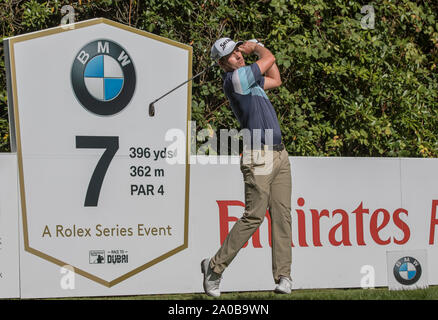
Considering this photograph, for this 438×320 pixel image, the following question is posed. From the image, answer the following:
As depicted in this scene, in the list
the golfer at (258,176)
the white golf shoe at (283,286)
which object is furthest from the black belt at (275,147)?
the white golf shoe at (283,286)

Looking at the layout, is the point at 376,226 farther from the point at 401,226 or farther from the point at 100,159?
the point at 100,159

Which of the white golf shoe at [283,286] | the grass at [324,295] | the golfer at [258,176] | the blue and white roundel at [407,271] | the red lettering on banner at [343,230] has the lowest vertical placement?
the grass at [324,295]

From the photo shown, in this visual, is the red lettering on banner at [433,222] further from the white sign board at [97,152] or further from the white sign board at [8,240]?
the white sign board at [8,240]

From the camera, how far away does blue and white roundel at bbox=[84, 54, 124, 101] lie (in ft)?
20.6

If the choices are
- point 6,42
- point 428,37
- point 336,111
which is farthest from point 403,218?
point 6,42

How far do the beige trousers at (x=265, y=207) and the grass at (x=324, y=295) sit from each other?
395 mm

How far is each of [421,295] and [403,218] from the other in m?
1.17

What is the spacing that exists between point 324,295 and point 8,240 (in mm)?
2620

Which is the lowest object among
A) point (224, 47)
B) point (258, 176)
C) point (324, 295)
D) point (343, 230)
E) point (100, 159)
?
point (324, 295)

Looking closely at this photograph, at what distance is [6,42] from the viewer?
6.08 metres

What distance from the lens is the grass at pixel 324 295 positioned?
582 centimetres

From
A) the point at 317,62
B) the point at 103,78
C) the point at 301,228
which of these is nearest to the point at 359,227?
the point at 301,228

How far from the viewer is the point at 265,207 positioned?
18.1 ft

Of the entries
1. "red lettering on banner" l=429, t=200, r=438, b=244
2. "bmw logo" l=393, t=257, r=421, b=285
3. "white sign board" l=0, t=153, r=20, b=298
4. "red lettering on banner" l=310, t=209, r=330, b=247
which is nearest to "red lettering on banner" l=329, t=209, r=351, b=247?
"red lettering on banner" l=310, t=209, r=330, b=247
